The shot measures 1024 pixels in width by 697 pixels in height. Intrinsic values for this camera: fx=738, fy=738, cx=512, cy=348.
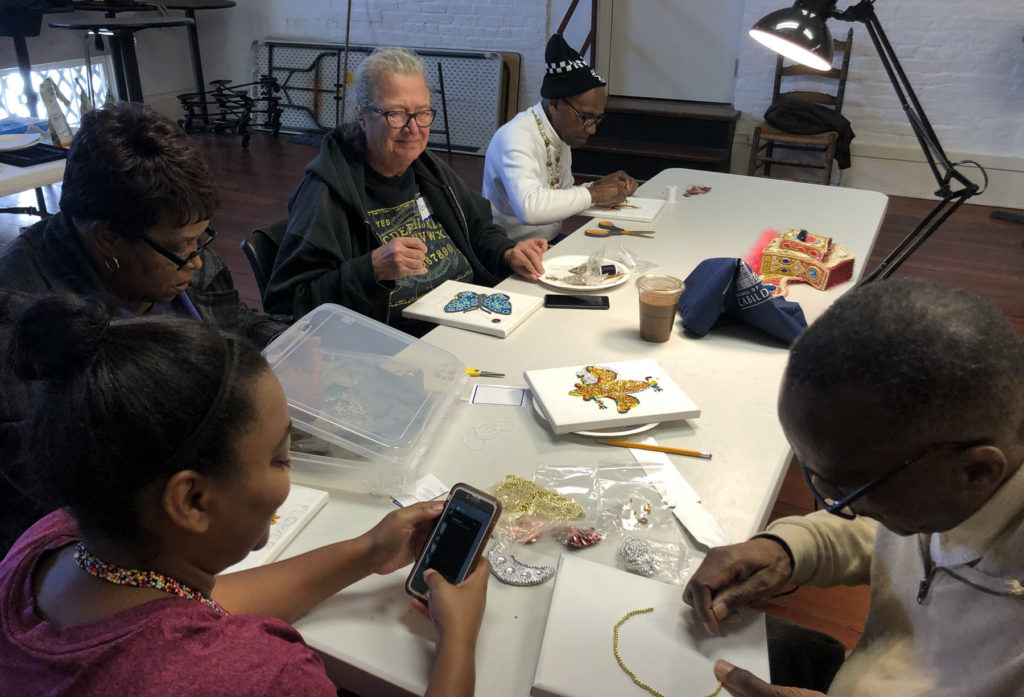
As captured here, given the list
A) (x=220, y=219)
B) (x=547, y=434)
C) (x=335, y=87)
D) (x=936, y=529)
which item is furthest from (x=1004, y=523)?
(x=335, y=87)

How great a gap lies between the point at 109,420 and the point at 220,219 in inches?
173

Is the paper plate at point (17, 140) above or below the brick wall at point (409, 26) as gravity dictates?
below

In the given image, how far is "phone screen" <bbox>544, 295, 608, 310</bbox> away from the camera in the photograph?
190 cm

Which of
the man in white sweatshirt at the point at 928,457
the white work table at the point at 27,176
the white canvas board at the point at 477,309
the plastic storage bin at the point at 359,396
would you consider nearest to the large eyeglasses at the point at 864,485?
the man in white sweatshirt at the point at 928,457

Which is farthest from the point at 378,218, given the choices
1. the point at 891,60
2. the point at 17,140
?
the point at 17,140

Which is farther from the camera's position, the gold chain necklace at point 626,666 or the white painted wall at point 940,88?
the white painted wall at point 940,88

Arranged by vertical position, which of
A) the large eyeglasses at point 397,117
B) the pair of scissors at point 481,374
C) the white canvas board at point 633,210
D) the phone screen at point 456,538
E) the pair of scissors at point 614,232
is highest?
the large eyeglasses at point 397,117

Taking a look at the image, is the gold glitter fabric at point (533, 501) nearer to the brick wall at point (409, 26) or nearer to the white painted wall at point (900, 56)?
the white painted wall at point (900, 56)

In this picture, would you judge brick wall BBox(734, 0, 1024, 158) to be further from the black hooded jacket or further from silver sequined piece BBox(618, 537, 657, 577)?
silver sequined piece BBox(618, 537, 657, 577)

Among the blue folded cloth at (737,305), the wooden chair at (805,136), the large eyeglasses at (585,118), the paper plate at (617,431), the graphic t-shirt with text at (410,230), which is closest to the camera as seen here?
the paper plate at (617,431)

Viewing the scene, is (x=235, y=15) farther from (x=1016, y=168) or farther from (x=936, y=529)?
(x=936, y=529)

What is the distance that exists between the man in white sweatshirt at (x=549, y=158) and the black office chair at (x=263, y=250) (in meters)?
0.82

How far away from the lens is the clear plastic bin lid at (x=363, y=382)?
1.23 meters

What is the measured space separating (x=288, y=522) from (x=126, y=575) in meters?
0.39
